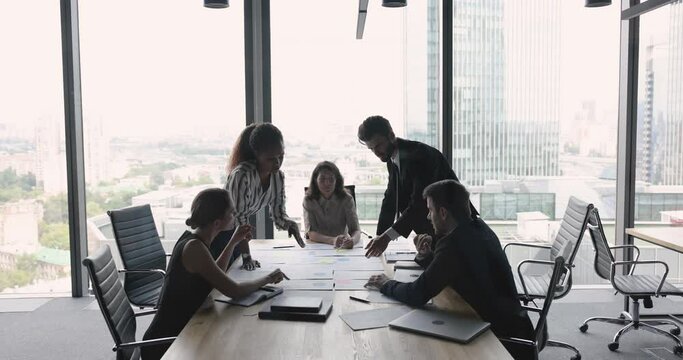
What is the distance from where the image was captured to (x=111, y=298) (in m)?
2.43

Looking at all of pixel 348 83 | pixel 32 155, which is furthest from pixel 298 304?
pixel 32 155

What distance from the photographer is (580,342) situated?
4.05m

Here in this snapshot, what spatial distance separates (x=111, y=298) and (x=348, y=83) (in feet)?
10.3

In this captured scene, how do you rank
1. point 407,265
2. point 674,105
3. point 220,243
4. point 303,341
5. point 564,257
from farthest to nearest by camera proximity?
point 674,105 → point 564,257 → point 220,243 → point 407,265 → point 303,341

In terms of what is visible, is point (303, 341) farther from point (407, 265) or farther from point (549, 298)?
point (549, 298)

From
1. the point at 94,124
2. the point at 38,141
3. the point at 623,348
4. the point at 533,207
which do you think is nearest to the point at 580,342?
the point at 623,348

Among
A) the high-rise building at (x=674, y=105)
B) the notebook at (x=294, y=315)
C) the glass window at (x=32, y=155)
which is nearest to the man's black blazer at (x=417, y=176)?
the notebook at (x=294, y=315)

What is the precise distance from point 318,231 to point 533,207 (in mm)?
2162

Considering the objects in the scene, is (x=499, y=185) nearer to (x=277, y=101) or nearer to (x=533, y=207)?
(x=533, y=207)

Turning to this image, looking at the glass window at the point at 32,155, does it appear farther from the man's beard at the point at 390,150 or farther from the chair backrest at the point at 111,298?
the man's beard at the point at 390,150

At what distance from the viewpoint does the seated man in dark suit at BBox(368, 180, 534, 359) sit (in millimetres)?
2264

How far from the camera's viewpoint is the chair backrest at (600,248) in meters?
4.00

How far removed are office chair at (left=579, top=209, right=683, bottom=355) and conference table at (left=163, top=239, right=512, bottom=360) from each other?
2.11 metres

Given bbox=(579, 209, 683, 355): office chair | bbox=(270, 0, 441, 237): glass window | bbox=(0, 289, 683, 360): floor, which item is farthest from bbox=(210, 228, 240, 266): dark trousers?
bbox=(579, 209, 683, 355): office chair
